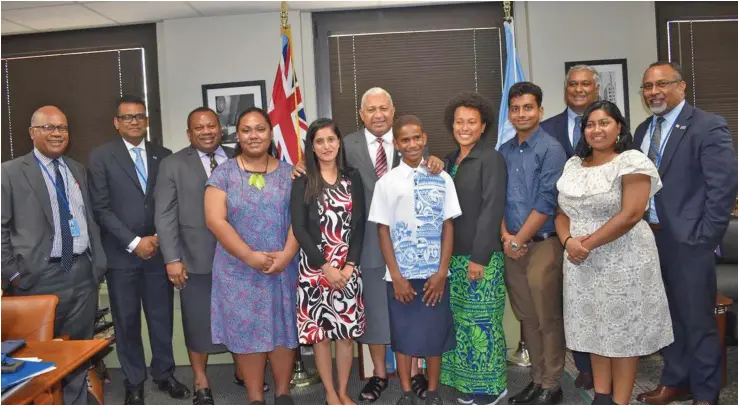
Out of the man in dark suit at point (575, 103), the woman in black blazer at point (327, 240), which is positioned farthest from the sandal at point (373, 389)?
the man in dark suit at point (575, 103)

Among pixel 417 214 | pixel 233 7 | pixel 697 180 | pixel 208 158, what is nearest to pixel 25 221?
pixel 208 158

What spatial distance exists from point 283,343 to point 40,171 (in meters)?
1.64

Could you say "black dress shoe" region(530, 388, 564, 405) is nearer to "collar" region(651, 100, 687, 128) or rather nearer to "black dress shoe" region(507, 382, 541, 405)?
"black dress shoe" region(507, 382, 541, 405)

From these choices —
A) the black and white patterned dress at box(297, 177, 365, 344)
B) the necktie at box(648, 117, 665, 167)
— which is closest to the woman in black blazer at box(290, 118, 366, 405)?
the black and white patterned dress at box(297, 177, 365, 344)

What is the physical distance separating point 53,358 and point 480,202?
1915mm

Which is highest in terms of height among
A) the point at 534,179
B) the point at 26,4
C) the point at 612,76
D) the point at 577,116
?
the point at 26,4

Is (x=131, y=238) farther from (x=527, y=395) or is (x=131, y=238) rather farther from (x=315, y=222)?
(x=527, y=395)

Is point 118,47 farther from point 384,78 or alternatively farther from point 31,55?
point 384,78

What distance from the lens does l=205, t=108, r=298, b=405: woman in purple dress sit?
9.31 feet

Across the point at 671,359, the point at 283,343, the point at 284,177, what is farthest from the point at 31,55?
the point at 671,359

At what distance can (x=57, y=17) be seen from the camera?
200 inches

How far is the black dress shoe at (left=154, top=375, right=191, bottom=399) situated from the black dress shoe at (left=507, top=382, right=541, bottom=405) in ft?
6.24

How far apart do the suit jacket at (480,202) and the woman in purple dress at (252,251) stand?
0.84 meters

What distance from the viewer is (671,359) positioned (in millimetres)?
3059
